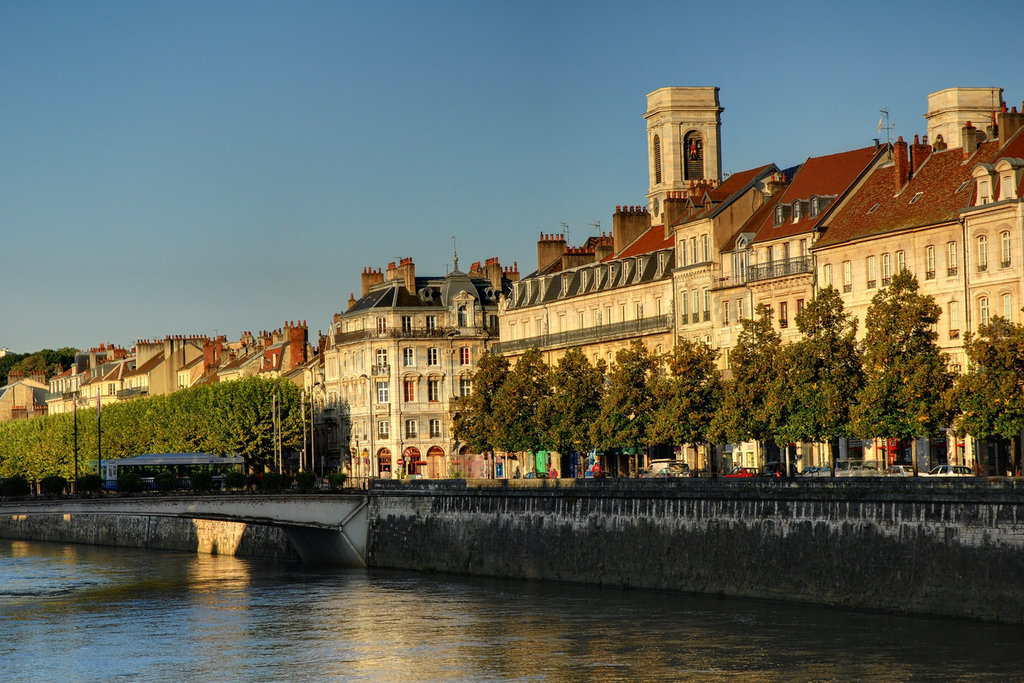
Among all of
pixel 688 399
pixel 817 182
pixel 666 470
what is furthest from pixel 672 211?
pixel 666 470

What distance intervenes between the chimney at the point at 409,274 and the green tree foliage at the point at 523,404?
32.9 metres

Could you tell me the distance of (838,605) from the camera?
5553 centimetres

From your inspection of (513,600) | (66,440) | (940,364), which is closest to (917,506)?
(940,364)

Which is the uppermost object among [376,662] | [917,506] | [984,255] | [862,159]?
[862,159]

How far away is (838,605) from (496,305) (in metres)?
70.6

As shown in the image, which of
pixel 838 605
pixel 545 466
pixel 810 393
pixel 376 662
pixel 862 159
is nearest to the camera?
pixel 376 662

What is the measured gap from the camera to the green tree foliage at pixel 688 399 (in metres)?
78.3

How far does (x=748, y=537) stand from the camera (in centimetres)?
5994

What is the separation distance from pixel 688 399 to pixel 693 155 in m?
35.7

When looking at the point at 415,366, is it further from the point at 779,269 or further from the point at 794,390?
the point at 794,390

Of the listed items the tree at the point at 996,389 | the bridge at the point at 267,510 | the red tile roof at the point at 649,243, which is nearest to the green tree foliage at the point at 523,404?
the bridge at the point at 267,510

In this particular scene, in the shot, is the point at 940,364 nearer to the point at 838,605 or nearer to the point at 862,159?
the point at 838,605

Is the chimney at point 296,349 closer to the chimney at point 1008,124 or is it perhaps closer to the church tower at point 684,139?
the church tower at point 684,139

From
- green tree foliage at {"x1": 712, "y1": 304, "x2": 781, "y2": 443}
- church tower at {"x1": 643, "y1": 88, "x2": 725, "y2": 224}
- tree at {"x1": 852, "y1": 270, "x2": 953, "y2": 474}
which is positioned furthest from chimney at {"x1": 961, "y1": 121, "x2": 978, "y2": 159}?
church tower at {"x1": 643, "y1": 88, "x2": 725, "y2": 224}
